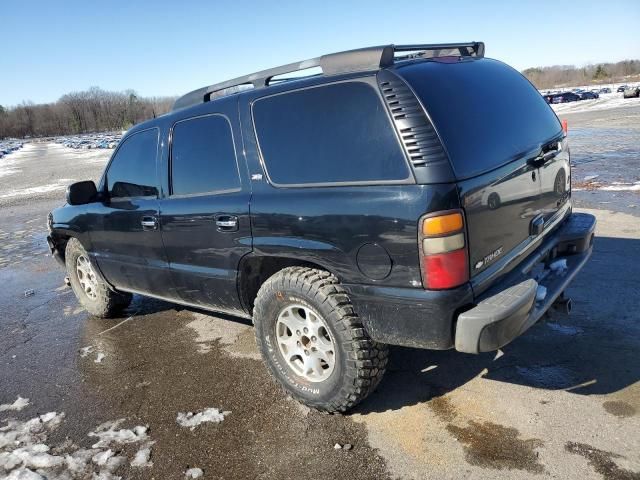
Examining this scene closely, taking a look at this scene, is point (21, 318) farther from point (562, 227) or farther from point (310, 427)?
point (562, 227)

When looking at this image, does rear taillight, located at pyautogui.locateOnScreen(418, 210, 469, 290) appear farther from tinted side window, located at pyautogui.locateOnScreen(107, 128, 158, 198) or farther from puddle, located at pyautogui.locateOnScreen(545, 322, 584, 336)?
tinted side window, located at pyautogui.locateOnScreen(107, 128, 158, 198)

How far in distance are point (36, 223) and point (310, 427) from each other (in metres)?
11.0

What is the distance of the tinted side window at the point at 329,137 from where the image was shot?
102 inches

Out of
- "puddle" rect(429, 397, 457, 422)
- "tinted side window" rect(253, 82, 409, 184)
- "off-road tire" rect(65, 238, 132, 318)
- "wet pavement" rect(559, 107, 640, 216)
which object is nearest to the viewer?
"tinted side window" rect(253, 82, 409, 184)

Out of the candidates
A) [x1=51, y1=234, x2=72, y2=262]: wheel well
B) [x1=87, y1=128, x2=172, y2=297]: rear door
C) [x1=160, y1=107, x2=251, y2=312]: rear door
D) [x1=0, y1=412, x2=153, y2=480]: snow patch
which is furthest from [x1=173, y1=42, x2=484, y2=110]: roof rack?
[x1=0, y1=412, x2=153, y2=480]: snow patch

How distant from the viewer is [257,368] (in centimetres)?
387

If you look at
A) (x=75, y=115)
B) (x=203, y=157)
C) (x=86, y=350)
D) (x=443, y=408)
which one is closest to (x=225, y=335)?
(x=86, y=350)

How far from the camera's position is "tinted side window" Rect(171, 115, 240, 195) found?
3.40 m

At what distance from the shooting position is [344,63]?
9.25 feet

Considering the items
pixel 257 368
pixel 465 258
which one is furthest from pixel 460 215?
pixel 257 368

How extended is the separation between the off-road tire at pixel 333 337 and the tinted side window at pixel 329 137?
1.96 feet

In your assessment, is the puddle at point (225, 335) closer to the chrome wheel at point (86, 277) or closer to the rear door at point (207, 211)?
the rear door at point (207, 211)

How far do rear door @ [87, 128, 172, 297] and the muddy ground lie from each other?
660 millimetres

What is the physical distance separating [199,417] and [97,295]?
8.23 feet
